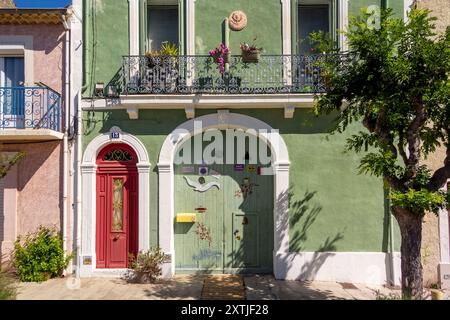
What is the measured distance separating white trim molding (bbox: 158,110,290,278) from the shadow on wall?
23 millimetres

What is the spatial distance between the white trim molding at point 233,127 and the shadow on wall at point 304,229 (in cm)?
2

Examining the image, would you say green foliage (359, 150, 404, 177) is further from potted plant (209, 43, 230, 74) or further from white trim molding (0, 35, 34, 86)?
white trim molding (0, 35, 34, 86)

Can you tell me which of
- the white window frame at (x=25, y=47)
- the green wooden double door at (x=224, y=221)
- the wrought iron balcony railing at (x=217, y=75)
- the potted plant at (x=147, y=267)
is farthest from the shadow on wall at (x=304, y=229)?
the white window frame at (x=25, y=47)

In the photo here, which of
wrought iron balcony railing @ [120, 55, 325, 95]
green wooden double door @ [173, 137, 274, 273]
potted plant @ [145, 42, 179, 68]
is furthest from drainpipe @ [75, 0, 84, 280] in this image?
green wooden double door @ [173, 137, 274, 273]

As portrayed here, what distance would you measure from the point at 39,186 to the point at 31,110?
172 centimetres

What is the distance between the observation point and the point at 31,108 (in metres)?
8.16

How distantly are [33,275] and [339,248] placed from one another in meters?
6.65

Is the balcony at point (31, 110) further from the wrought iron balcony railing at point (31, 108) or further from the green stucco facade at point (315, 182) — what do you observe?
the green stucco facade at point (315, 182)

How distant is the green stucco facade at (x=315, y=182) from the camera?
8.07m

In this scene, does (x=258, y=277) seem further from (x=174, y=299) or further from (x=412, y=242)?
(x=412, y=242)

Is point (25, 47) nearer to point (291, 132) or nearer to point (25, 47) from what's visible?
point (25, 47)

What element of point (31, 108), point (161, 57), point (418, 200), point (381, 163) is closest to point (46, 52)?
point (31, 108)

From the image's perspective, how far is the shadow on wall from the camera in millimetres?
7992
